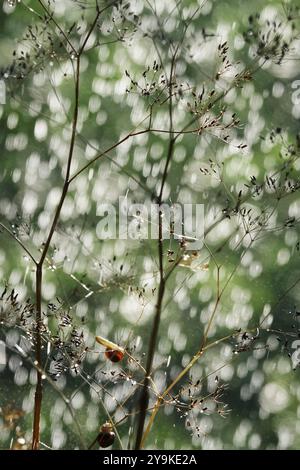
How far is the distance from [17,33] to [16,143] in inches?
7.4

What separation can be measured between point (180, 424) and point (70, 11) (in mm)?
711

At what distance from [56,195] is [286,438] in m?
0.57

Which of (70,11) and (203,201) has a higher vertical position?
(70,11)

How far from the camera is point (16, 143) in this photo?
1.28m

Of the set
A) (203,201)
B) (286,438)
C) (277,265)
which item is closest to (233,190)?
(203,201)

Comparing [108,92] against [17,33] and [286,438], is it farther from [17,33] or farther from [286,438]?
[286,438]

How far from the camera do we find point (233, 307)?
4.03 ft

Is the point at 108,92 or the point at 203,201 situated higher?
the point at 108,92
